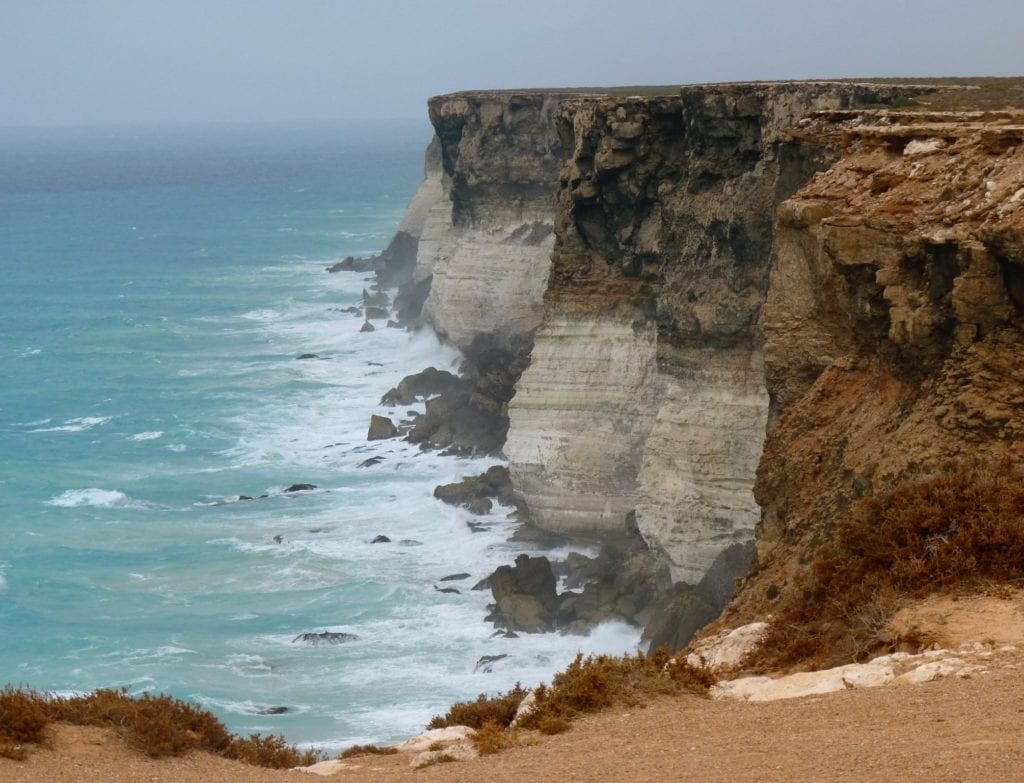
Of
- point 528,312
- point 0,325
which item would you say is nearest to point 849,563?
point 528,312

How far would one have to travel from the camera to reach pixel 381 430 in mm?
43938

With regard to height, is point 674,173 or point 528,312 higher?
point 674,173

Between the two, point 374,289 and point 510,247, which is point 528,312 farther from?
point 374,289

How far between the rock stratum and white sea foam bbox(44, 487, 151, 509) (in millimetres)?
9373

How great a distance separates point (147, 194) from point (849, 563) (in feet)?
493

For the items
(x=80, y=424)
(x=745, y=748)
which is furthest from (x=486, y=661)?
(x=80, y=424)

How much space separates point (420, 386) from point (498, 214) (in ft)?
20.4

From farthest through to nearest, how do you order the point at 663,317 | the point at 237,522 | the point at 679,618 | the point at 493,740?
1. the point at 237,522
2. the point at 663,317
3. the point at 679,618
4. the point at 493,740

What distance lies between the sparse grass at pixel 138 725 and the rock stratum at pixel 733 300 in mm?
4861

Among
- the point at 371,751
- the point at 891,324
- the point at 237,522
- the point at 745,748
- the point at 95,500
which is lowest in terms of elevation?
the point at 95,500

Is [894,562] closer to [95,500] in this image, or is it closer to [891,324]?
[891,324]

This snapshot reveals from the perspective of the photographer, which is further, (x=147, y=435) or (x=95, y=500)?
(x=147, y=435)

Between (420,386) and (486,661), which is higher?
(420,386)

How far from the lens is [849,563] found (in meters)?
11.9
